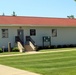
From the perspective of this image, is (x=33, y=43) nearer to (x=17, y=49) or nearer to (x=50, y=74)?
(x=17, y=49)

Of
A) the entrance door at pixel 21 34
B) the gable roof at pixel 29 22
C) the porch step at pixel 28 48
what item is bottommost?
the porch step at pixel 28 48

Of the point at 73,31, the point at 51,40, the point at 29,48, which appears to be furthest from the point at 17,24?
the point at 73,31

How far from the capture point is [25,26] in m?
35.9

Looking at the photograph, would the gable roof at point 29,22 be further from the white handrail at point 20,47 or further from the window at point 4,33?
the white handrail at point 20,47

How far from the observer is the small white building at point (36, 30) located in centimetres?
3453

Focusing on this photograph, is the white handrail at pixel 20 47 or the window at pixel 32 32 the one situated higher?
the window at pixel 32 32

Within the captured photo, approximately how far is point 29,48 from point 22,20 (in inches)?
248

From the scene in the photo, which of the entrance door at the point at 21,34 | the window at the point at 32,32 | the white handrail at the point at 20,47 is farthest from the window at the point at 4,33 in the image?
the window at the point at 32,32

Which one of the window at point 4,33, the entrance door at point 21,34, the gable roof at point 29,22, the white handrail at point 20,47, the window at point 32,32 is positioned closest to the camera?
the white handrail at point 20,47

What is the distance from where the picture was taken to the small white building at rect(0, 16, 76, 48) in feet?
113

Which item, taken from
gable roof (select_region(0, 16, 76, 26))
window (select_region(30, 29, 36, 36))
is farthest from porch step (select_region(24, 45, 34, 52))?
gable roof (select_region(0, 16, 76, 26))

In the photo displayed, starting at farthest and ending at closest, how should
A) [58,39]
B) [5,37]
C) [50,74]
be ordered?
[58,39] → [5,37] → [50,74]

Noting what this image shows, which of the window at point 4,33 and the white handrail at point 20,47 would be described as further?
the window at point 4,33

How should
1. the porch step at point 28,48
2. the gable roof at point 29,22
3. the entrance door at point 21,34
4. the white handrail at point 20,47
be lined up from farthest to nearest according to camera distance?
the gable roof at point 29,22 < the entrance door at point 21,34 < the porch step at point 28,48 < the white handrail at point 20,47
